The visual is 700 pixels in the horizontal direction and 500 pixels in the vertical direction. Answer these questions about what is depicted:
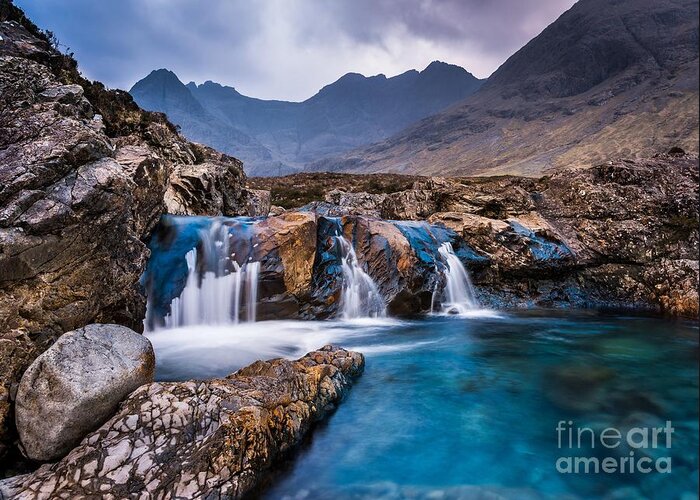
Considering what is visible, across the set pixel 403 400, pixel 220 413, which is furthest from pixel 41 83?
pixel 403 400

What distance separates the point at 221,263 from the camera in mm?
11641

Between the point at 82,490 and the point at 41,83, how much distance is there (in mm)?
9400

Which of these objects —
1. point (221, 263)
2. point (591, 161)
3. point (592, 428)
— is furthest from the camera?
point (591, 161)

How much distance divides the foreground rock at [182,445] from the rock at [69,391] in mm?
244

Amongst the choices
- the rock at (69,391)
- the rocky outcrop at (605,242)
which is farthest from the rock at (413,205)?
the rock at (69,391)

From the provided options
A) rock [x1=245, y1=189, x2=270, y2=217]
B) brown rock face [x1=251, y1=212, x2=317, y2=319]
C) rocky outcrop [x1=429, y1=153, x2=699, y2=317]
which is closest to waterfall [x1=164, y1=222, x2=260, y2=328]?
brown rock face [x1=251, y1=212, x2=317, y2=319]

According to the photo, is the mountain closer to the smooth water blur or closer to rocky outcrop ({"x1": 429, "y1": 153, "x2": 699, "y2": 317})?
rocky outcrop ({"x1": 429, "y1": 153, "x2": 699, "y2": 317})

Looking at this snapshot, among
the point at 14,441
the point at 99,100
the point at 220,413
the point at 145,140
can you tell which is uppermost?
the point at 99,100

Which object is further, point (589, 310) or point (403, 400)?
point (589, 310)

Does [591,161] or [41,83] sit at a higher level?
[591,161]

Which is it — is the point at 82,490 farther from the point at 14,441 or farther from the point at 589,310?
the point at 589,310

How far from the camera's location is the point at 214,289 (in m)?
11.3

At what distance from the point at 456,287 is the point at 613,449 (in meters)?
9.27

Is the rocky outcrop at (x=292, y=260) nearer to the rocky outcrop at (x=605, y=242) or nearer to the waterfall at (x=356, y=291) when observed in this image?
the waterfall at (x=356, y=291)
